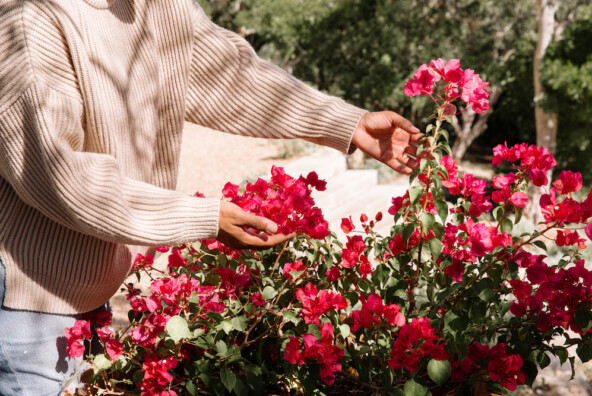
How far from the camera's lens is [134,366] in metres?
1.59

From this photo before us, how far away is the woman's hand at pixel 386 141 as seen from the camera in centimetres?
158

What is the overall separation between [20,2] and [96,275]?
61 cm

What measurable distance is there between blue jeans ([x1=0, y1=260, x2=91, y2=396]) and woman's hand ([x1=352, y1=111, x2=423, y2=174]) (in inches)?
34.4

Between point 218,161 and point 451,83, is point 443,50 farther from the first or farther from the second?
point 451,83

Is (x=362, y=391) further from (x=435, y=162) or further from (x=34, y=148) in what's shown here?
(x=34, y=148)

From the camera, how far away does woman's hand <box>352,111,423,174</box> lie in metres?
1.58

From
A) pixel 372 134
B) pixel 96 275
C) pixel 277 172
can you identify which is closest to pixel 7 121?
pixel 96 275

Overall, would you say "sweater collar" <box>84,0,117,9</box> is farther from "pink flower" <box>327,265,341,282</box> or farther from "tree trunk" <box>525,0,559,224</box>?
→ "tree trunk" <box>525,0,559,224</box>

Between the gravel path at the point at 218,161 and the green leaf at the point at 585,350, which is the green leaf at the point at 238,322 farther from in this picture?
the gravel path at the point at 218,161

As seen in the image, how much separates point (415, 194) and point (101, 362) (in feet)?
2.77

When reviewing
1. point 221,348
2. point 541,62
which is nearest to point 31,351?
point 221,348

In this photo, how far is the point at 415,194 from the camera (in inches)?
53.6

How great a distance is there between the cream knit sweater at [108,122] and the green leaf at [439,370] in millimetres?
546

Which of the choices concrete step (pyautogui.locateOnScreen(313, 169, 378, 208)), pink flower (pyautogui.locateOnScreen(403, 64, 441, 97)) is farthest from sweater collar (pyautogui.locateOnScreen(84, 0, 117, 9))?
concrete step (pyautogui.locateOnScreen(313, 169, 378, 208))
